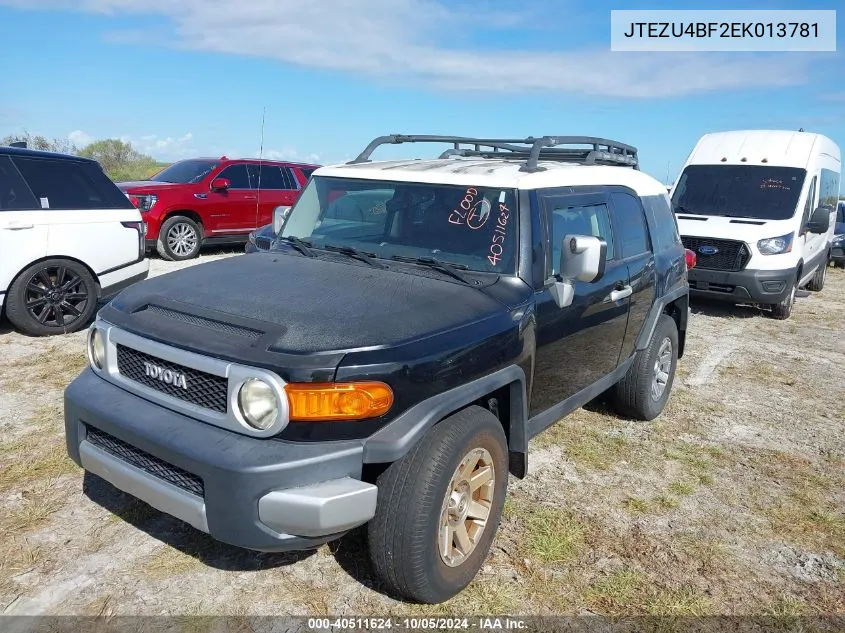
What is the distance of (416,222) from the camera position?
12.5ft

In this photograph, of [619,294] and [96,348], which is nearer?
[96,348]

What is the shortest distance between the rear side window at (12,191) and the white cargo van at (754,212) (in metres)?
8.05

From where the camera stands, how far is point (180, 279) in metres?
3.44

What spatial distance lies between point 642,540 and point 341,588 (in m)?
1.62

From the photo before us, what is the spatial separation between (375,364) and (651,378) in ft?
10.2

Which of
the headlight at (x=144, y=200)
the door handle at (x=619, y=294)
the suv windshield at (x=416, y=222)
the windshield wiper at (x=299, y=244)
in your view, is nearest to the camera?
the suv windshield at (x=416, y=222)

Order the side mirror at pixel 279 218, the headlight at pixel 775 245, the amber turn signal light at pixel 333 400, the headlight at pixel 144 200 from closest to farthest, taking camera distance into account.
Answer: the amber turn signal light at pixel 333 400
the side mirror at pixel 279 218
the headlight at pixel 775 245
the headlight at pixel 144 200

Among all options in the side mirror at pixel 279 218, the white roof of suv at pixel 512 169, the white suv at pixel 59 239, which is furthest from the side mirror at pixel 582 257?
the white suv at pixel 59 239

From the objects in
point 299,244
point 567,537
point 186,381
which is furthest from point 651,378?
point 186,381

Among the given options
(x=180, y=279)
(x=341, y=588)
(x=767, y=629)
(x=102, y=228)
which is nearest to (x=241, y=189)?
(x=102, y=228)

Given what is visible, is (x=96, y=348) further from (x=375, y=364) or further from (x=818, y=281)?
(x=818, y=281)

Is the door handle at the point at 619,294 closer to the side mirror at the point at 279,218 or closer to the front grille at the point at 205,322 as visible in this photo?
the side mirror at the point at 279,218

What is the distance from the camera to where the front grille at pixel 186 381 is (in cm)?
268

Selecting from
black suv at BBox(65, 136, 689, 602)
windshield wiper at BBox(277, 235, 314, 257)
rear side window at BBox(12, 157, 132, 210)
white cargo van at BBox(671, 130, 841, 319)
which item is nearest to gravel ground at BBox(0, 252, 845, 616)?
black suv at BBox(65, 136, 689, 602)
